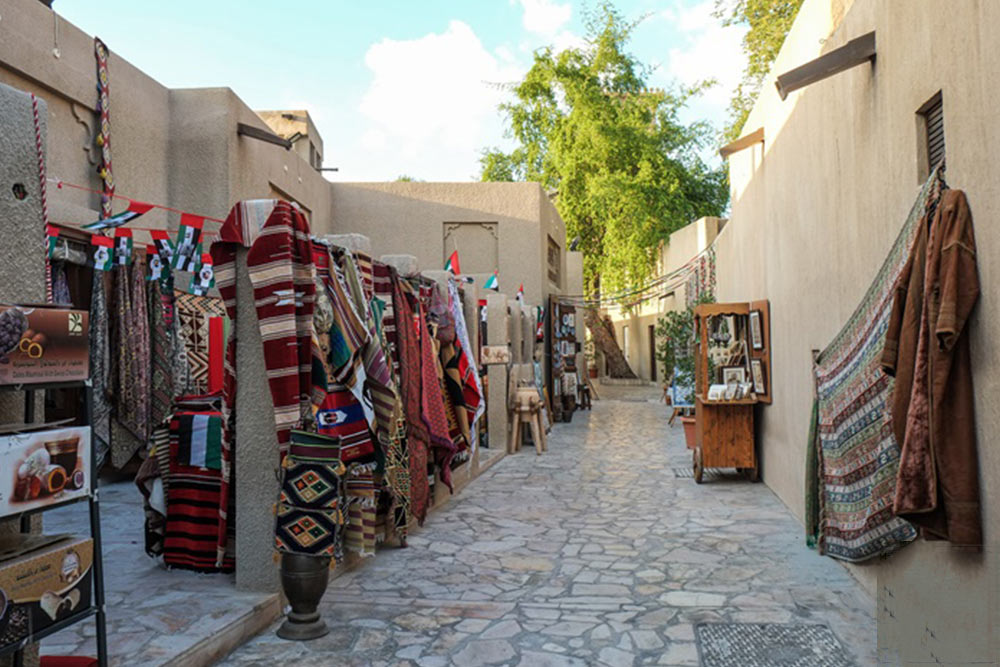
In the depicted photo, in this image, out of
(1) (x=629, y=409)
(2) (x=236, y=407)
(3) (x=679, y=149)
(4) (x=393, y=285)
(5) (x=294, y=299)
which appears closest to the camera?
(5) (x=294, y=299)

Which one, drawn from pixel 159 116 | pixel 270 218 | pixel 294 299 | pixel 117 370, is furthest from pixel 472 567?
pixel 159 116

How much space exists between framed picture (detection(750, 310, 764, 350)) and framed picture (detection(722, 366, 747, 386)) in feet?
1.24

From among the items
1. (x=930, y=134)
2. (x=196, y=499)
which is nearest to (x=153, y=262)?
(x=196, y=499)

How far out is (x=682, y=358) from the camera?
12.2m

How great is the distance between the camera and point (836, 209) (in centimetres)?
507

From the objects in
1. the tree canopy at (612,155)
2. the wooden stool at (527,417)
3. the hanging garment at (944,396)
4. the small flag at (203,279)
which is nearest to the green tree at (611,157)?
the tree canopy at (612,155)

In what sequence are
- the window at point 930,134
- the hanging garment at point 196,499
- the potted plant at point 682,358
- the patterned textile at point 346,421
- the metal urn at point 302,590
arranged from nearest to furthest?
the window at point 930,134 → the metal urn at point 302,590 → the patterned textile at point 346,421 → the hanging garment at point 196,499 → the potted plant at point 682,358

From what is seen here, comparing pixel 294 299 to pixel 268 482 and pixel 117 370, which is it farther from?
pixel 117 370

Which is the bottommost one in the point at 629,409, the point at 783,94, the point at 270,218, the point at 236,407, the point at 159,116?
the point at 629,409

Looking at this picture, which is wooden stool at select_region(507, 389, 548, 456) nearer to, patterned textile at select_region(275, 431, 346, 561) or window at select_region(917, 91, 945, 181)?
patterned textile at select_region(275, 431, 346, 561)

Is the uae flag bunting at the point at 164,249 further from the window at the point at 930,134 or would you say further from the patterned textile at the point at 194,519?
the window at the point at 930,134

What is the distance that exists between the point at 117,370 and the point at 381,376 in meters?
3.51

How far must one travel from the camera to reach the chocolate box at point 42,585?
236 centimetres

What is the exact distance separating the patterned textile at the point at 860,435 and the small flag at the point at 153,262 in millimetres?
5780
